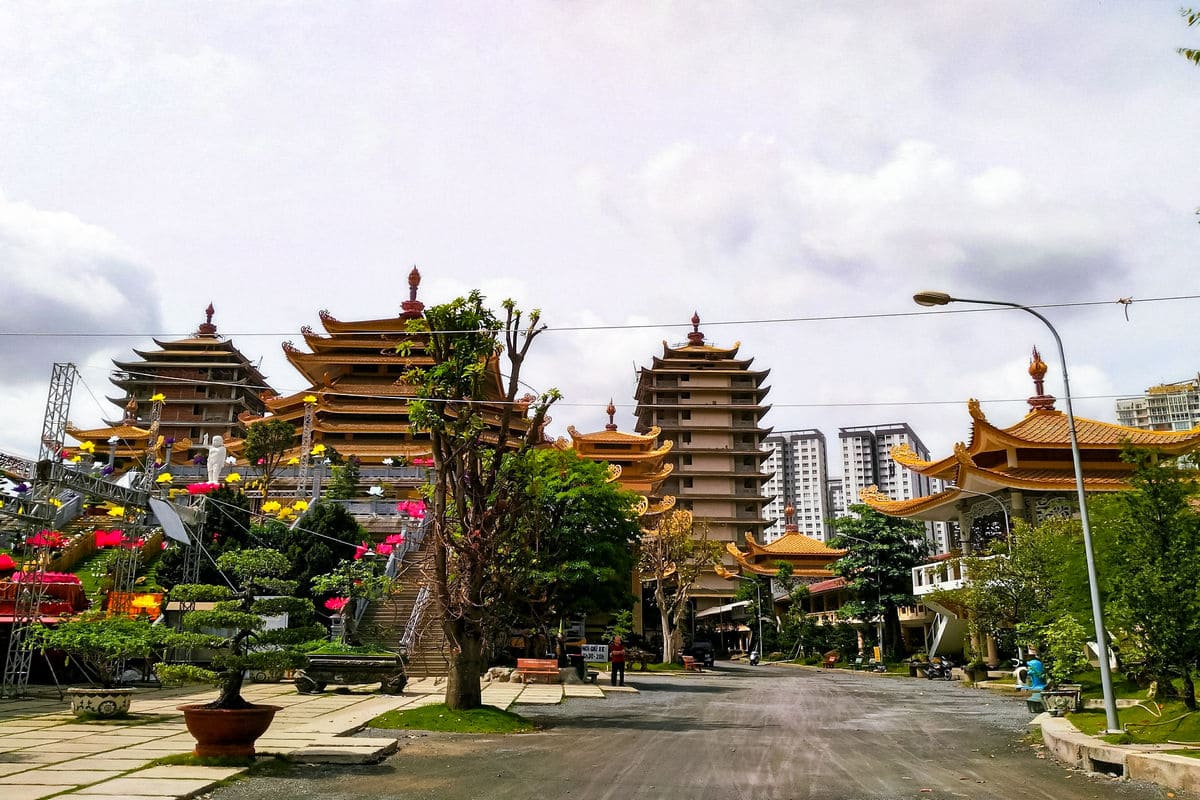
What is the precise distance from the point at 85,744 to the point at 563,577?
1407 centimetres

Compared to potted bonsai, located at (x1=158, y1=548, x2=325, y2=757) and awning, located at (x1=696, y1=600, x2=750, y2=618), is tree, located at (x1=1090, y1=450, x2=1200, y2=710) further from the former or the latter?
awning, located at (x1=696, y1=600, x2=750, y2=618)

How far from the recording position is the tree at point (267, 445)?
45.5 m

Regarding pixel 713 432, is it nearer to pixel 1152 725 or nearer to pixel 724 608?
pixel 724 608

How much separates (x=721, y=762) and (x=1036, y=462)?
26.8 meters

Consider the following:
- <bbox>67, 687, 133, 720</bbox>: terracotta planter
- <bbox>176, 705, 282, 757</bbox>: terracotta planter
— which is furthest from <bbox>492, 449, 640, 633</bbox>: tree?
<bbox>176, 705, 282, 757</bbox>: terracotta planter

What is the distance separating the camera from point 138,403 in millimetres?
71312

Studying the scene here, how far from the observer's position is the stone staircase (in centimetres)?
2381

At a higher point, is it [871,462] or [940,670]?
[871,462]

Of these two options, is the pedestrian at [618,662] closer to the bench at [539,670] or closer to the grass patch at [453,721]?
the bench at [539,670]

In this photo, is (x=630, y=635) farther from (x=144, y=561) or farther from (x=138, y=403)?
(x=138, y=403)

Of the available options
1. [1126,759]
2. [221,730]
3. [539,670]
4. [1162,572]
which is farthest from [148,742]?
[1162,572]

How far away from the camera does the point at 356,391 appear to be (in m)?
53.6

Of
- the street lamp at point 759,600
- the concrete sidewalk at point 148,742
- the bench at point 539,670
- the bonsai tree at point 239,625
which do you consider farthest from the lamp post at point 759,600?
the bonsai tree at point 239,625

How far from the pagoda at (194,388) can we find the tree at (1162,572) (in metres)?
66.0
